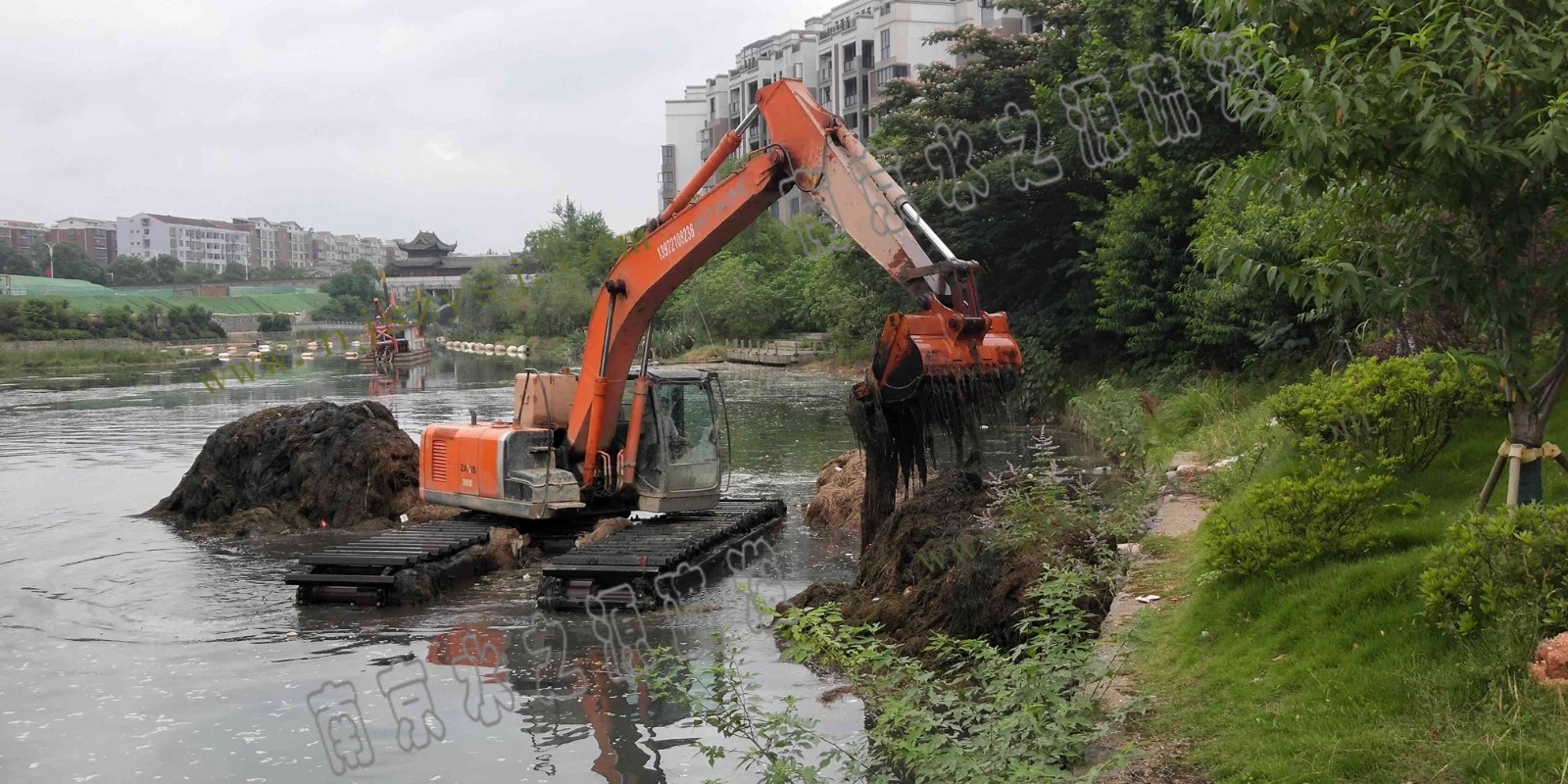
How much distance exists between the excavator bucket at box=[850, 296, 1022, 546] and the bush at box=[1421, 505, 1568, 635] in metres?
4.33

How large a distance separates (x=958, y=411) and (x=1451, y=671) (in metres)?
4.93

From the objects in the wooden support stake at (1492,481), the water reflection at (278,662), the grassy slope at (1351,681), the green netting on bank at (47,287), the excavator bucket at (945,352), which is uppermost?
the green netting on bank at (47,287)

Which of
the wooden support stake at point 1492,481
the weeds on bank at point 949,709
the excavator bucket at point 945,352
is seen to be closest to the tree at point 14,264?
the excavator bucket at point 945,352

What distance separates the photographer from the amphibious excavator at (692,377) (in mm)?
10250

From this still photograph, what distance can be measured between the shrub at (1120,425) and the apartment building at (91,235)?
575 ft

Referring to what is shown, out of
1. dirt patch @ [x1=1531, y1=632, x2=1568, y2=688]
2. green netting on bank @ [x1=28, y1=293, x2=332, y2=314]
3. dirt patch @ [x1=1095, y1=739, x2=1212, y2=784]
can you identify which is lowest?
dirt patch @ [x1=1095, y1=739, x2=1212, y2=784]

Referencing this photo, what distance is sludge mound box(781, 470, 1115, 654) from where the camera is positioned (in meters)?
9.39

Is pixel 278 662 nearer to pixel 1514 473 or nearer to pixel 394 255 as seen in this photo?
pixel 1514 473

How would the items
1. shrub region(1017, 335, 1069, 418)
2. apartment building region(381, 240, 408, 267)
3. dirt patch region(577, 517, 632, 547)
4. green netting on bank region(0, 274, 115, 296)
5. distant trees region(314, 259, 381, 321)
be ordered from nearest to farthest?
dirt patch region(577, 517, 632, 547)
shrub region(1017, 335, 1069, 418)
green netting on bank region(0, 274, 115, 296)
distant trees region(314, 259, 381, 321)
apartment building region(381, 240, 408, 267)

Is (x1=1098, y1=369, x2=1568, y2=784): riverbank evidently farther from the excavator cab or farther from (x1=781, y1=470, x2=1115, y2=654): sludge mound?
the excavator cab

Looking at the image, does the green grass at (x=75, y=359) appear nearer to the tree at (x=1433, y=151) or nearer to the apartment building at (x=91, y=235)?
the tree at (x=1433, y=151)

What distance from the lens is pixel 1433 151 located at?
5.77 metres

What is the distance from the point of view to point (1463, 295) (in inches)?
246

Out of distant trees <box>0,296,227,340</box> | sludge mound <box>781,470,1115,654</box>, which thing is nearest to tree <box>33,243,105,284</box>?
distant trees <box>0,296,227,340</box>
